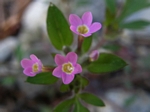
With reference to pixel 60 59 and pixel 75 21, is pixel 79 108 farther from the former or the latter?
pixel 75 21

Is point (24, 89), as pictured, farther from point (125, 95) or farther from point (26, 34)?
point (125, 95)

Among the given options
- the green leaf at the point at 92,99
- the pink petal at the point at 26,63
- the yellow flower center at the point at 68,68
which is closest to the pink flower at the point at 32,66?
the pink petal at the point at 26,63

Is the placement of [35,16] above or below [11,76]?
above

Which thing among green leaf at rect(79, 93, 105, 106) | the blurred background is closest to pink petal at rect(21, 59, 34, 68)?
green leaf at rect(79, 93, 105, 106)

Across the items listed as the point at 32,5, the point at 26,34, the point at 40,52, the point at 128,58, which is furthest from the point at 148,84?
the point at 32,5

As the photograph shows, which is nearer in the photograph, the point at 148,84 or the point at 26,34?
the point at 148,84

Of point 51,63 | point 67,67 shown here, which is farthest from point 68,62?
point 51,63
